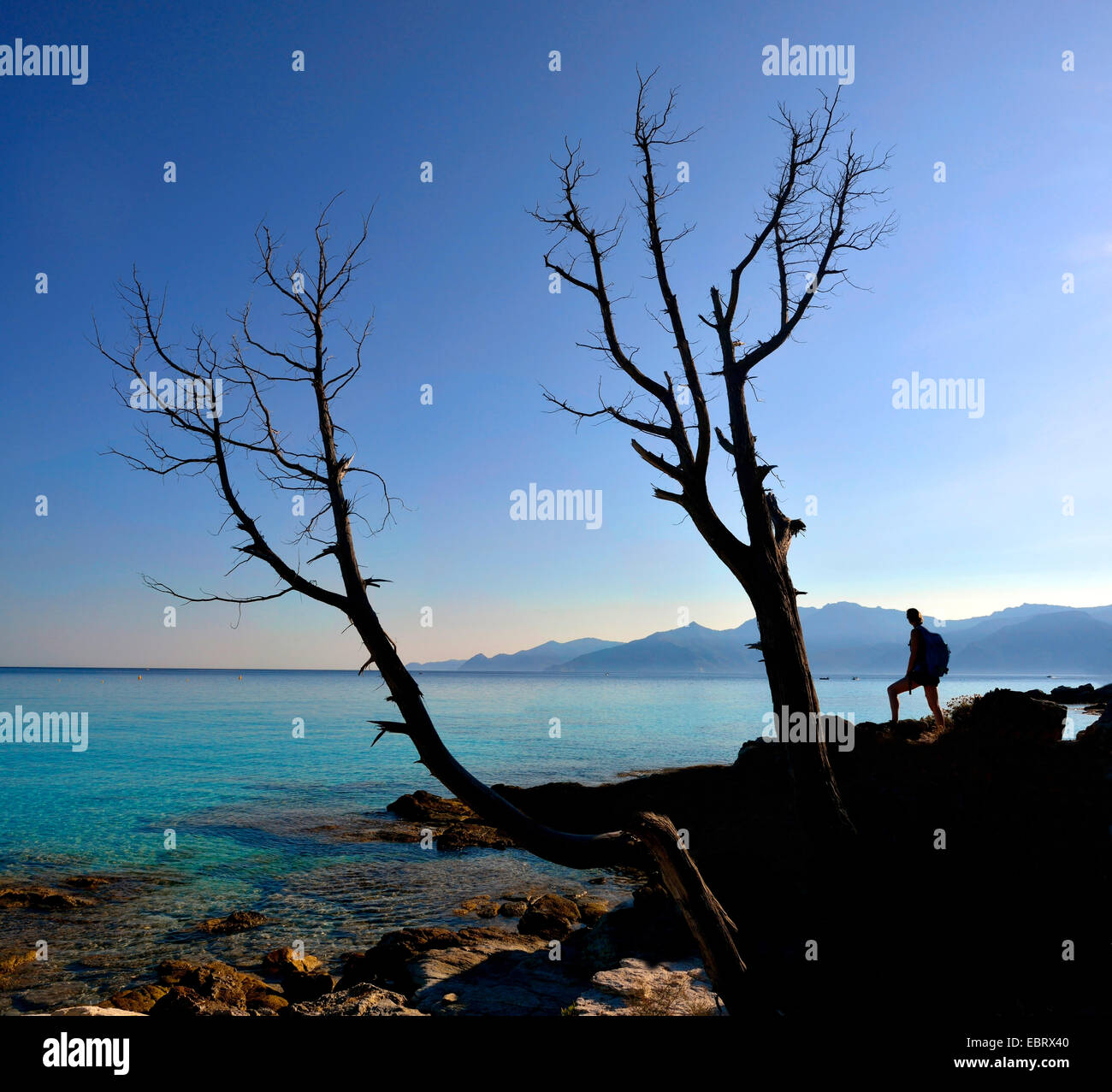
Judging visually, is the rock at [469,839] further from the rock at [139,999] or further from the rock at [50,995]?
the rock at [139,999]

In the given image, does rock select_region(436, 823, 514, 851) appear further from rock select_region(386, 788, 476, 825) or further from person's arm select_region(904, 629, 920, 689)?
person's arm select_region(904, 629, 920, 689)

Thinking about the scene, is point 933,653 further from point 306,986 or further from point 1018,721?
point 306,986

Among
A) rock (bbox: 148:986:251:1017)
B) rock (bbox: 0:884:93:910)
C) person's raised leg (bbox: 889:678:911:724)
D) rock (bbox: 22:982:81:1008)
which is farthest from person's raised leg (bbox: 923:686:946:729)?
rock (bbox: 0:884:93:910)

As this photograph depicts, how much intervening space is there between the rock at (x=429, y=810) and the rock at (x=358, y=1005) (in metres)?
15.4

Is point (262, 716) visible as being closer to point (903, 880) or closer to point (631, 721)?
point (631, 721)

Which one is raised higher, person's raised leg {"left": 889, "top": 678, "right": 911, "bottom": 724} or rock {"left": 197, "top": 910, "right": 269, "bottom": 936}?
person's raised leg {"left": 889, "top": 678, "right": 911, "bottom": 724}

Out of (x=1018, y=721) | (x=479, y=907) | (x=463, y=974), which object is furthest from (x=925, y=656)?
(x=479, y=907)

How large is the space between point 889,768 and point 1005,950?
606 cm

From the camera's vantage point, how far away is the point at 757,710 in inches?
2950

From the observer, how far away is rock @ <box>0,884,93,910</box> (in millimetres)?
14547

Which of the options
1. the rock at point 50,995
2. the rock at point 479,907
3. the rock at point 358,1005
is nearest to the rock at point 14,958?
the rock at point 50,995

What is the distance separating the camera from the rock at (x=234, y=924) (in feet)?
42.9

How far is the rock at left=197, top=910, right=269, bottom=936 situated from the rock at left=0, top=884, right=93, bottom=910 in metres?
3.63
